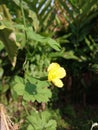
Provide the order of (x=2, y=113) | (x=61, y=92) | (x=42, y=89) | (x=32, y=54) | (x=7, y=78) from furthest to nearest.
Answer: (x=61, y=92)
(x=7, y=78)
(x=32, y=54)
(x=42, y=89)
(x=2, y=113)

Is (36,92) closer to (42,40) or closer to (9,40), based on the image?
(42,40)

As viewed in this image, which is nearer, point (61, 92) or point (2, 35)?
point (2, 35)

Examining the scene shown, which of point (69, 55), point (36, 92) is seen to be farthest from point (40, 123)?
point (69, 55)

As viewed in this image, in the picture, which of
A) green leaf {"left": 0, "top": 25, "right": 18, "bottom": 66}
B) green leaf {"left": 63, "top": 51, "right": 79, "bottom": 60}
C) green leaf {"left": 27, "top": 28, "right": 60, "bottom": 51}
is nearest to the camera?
green leaf {"left": 0, "top": 25, "right": 18, "bottom": 66}

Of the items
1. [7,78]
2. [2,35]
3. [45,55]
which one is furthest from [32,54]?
[2,35]

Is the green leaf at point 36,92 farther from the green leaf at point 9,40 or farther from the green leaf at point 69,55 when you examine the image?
the green leaf at point 69,55

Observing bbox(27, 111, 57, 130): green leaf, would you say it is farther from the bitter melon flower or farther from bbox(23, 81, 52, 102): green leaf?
the bitter melon flower

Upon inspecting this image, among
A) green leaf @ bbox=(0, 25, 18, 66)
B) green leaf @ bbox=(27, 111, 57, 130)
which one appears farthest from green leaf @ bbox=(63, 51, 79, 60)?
green leaf @ bbox=(0, 25, 18, 66)

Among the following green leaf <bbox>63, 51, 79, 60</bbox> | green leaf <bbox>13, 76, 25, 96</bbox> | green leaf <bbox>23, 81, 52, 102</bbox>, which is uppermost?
green leaf <bbox>63, 51, 79, 60</bbox>

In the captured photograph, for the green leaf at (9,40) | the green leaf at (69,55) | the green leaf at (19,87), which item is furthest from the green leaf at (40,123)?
the green leaf at (69,55)

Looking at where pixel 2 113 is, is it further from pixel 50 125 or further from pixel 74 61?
pixel 74 61

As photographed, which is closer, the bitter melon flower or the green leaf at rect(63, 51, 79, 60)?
the bitter melon flower
